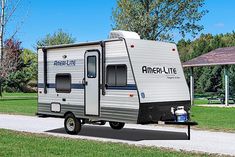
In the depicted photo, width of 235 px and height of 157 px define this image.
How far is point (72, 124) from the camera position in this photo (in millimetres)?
14711

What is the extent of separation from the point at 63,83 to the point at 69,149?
4.40 meters

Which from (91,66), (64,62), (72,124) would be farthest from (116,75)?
(72,124)

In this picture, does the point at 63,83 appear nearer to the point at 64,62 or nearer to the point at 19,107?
the point at 64,62

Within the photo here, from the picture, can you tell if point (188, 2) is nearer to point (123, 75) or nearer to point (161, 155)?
point (123, 75)

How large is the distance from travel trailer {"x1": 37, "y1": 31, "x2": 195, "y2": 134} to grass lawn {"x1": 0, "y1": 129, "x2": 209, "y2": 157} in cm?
144

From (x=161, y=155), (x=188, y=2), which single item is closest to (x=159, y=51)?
(x=161, y=155)

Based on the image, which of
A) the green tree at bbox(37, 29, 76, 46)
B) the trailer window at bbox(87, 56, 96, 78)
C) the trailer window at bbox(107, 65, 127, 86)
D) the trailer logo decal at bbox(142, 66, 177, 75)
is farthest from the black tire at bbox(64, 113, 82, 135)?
the green tree at bbox(37, 29, 76, 46)

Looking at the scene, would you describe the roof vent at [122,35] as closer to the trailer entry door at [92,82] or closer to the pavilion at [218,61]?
the trailer entry door at [92,82]

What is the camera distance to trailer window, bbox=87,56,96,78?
13.9 metres

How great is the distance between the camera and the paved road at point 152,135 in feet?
38.9

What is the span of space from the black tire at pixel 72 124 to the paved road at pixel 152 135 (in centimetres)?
20

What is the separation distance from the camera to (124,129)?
1605cm

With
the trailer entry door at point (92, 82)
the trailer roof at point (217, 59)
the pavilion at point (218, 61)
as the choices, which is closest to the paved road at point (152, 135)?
the trailer entry door at point (92, 82)

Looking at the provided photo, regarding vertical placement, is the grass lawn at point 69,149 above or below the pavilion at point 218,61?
below
